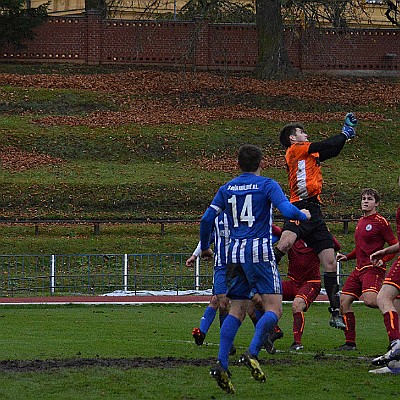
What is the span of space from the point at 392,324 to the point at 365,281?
1660mm

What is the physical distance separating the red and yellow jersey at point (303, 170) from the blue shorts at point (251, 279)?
10.2 ft

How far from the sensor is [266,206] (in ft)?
31.4

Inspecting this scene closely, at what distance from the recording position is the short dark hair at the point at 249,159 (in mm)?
9688

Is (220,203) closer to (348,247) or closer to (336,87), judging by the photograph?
(348,247)

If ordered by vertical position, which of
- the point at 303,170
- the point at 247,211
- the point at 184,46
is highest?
the point at 184,46

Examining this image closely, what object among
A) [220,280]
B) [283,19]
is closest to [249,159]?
[220,280]

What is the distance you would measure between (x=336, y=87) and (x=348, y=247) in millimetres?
20131

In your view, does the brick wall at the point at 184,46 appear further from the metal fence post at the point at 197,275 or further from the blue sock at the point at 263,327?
the blue sock at the point at 263,327

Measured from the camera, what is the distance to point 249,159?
9.68 metres

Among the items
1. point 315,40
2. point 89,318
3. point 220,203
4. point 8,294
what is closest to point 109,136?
point 315,40

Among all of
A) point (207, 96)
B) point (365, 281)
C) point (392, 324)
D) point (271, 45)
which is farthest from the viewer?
point (271, 45)

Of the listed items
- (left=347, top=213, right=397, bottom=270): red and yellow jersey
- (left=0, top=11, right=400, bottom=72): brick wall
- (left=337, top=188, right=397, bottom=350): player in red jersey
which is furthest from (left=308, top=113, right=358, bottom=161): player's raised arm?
(left=0, top=11, right=400, bottom=72): brick wall

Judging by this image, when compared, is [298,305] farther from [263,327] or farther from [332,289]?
[263,327]

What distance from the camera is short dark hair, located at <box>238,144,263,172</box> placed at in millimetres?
9688
